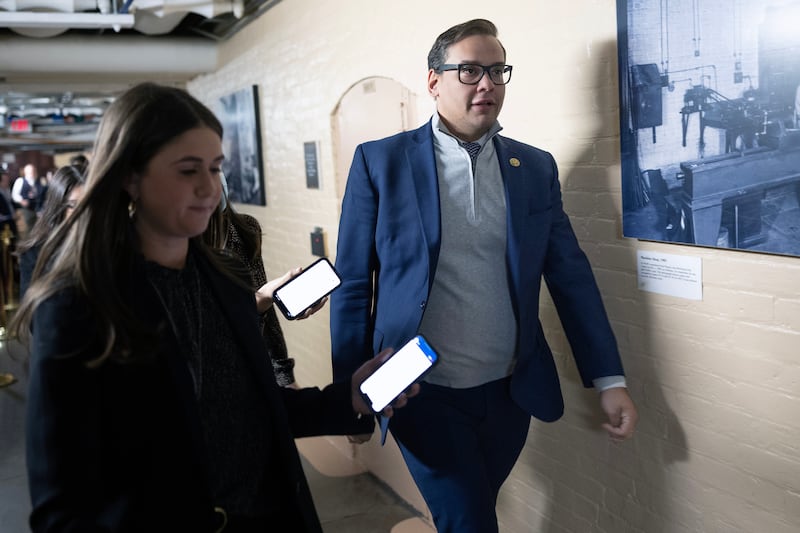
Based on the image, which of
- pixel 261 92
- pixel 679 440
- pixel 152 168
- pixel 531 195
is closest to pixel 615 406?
pixel 679 440

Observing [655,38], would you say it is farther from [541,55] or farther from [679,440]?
[679,440]

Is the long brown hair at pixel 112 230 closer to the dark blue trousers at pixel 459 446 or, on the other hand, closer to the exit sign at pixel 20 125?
the dark blue trousers at pixel 459 446

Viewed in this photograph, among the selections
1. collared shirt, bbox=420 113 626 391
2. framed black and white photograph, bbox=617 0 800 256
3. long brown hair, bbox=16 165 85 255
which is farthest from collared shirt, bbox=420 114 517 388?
long brown hair, bbox=16 165 85 255

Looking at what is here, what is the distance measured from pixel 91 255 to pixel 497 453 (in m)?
1.34

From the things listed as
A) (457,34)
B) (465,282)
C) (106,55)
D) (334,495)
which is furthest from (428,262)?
(106,55)

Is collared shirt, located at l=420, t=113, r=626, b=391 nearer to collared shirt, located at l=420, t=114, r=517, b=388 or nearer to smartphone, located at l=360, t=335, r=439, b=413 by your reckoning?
collared shirt, located at l=420, t=114, r=517, b=388

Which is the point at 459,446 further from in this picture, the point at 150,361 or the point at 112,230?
the point at 112,230

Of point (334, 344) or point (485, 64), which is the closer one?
point (485, 64)

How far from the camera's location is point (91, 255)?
3.89 ft

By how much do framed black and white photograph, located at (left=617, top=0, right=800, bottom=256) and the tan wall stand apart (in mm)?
71

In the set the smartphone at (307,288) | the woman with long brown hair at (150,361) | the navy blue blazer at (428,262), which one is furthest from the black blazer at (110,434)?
the navy blue blazer at (428,262)

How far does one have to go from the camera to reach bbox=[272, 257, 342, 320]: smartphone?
78.9 inches

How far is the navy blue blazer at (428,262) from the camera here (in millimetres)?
1998

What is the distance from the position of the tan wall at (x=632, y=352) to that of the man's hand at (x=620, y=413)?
23 centimetres
